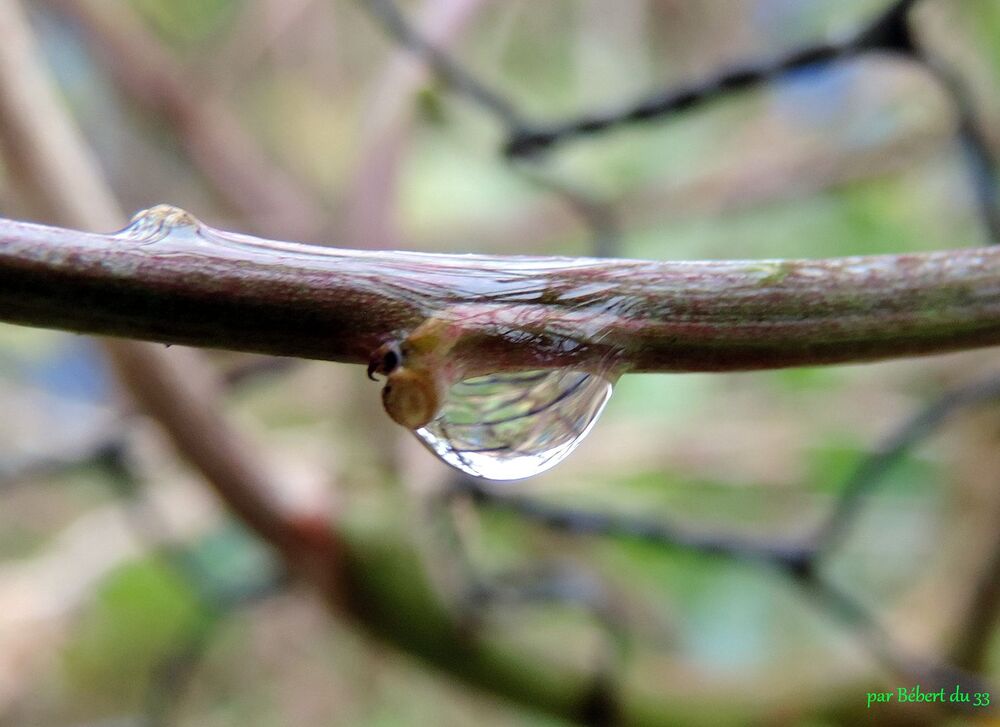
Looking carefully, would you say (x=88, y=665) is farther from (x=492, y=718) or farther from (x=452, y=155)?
(x=452, y=155)

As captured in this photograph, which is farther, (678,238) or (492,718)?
(678,238)

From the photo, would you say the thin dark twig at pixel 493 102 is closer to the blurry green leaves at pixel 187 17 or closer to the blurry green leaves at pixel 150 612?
the blurry green leaves at pixel 150 612

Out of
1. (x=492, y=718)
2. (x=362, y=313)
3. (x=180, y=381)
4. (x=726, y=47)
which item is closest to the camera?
(x=362, y=313)

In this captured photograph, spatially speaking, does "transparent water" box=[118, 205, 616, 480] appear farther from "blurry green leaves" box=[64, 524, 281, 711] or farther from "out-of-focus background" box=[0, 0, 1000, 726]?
"blurry green leaves" box=[64, 524, 281, 711]

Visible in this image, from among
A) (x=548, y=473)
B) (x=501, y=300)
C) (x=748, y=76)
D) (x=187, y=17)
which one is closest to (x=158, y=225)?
(x=501, y=300)

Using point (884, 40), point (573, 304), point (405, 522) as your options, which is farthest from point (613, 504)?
point (573, 304)

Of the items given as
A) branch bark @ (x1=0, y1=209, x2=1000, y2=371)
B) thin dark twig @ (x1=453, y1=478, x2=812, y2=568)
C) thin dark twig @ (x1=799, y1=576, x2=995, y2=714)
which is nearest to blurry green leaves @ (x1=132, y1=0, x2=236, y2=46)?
thin dark twig @ (x1=453, y1=478, x2=812, y2=568)

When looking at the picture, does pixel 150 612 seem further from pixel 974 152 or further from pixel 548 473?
pixel 974 152
